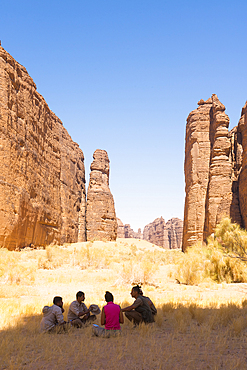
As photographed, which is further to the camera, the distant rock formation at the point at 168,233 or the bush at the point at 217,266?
the distant rock formation at the point at 168,233

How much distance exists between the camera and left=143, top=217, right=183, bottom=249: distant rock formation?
106 metres

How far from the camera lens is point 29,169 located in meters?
26.0

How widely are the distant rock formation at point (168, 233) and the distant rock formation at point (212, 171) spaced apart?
232ft

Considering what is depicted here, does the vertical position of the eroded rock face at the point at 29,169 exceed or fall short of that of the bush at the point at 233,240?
it exceeds it

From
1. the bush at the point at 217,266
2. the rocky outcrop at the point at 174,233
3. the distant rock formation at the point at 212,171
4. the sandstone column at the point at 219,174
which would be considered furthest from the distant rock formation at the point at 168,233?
the bush at the point at 217,266

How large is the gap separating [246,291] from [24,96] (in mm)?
23939

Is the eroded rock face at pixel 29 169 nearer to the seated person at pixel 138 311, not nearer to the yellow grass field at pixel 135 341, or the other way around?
the yellow grass field at pixel 135 341

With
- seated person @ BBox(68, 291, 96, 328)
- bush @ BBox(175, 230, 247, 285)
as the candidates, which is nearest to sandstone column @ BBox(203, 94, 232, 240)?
bush @ BBox(175, 230, 247, 285)

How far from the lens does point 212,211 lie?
3102cm

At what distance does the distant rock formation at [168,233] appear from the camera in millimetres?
105562

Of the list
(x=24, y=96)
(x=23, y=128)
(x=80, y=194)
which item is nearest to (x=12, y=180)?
Result: (x=23, y=128)

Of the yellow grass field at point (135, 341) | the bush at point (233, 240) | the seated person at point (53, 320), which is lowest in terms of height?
the yellow grass field at point (135, 341)

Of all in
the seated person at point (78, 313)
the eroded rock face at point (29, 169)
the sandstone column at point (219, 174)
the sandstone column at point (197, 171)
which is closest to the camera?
the seated person at point (78, 313)

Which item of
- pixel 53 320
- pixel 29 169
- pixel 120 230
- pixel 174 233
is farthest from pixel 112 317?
pixel 174 233
